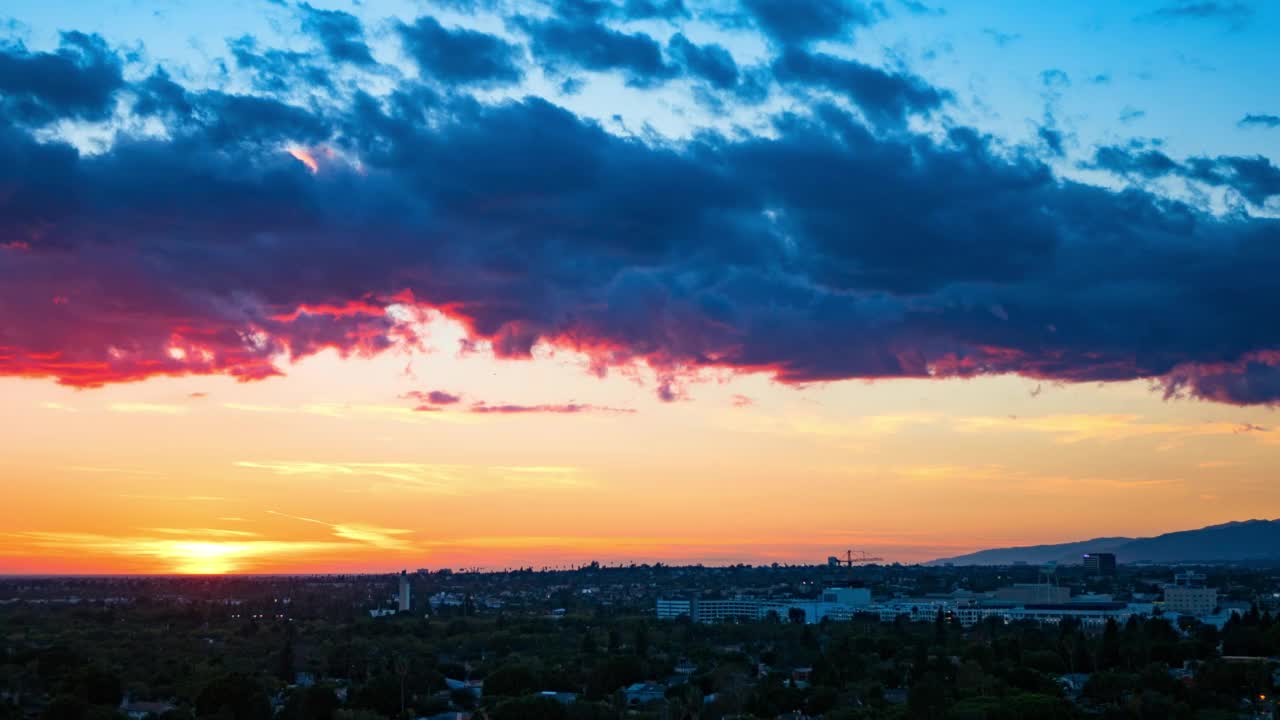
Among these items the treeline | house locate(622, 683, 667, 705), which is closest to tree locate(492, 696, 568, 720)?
the treeline

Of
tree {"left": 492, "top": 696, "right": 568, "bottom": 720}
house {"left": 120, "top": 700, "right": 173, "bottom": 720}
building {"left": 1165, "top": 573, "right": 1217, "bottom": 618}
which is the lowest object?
house {"left": 120, "top": 700, "right": 173, "bottom": 720}

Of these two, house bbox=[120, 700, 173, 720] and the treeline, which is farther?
house bbox=[120, 700, 173, 720]

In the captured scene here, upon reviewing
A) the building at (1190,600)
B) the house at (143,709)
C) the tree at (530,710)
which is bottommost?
the house at (143,709)

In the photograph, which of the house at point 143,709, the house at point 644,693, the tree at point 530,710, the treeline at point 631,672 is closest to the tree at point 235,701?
the treeline at point 631,672

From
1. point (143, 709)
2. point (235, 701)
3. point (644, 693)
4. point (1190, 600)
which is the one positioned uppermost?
point (1190, 600)

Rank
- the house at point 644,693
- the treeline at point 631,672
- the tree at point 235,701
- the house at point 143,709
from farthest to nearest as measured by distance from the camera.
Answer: the house at point 644,693 < the house at point 143,709 < the treeline at point 631,672 < the tree at point 235,701

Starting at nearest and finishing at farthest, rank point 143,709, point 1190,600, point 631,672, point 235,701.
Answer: point 235,701
point 143,709
point 631,672
point 1190,600

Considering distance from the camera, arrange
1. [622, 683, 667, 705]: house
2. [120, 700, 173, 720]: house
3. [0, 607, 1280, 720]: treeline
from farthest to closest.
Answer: [622, 683, 667, 705]: house, [120, 700, 173, 720]: house, [0, 607, 1280, 720]: treeline

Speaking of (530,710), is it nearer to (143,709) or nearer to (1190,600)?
(143,709)

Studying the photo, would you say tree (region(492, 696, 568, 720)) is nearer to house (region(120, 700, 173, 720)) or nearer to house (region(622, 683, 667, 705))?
house (region(622, 683, 667, 705))

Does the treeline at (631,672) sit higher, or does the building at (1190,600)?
the building at (1190,600)

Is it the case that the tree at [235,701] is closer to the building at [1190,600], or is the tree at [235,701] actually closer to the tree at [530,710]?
the tree at [530,710]

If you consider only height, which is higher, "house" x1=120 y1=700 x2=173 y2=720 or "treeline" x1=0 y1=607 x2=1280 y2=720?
"treeline" x1=0 y1=607 x2=1280 y2=720

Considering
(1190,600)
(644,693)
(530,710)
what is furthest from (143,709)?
(1190,600)
